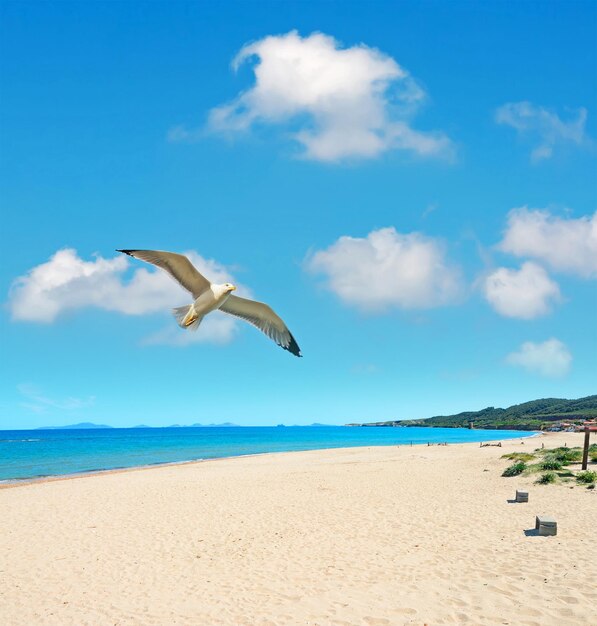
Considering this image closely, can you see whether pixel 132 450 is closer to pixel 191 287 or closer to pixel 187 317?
pixel 191 287

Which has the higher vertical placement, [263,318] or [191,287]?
[191,287]

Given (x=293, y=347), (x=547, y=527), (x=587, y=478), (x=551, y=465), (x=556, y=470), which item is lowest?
(x=556, y=470)

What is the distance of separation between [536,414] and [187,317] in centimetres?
15379

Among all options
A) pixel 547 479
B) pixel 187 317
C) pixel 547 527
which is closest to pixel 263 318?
pixel 187 317

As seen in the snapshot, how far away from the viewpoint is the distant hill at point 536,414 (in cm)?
11193

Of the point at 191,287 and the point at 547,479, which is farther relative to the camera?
the point at 547,479

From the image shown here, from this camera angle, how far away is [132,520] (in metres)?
14.2

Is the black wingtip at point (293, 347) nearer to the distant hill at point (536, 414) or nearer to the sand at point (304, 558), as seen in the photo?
the sand at point (304, 558)

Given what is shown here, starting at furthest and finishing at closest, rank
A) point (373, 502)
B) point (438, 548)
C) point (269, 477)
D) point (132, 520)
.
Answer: point (269, 477) < point (373, 502) < point (132, 520) < point (438, 548)

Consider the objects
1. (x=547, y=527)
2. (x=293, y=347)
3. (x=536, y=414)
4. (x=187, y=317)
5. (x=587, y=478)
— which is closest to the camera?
(x=187, y=317)

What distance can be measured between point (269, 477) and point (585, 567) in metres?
16.0

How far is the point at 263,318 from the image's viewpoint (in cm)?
952

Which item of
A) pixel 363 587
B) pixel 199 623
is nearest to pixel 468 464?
pixel 363 587

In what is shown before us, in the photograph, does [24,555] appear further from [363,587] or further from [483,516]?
[483,516]
